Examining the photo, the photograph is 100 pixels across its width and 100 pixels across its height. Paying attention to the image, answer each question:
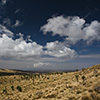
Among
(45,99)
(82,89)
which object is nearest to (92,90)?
(82,89)

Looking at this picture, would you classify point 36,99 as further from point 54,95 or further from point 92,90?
point 92,90

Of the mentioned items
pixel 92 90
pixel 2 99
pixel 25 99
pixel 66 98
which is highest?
pixel 92 90

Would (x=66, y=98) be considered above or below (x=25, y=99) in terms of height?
above

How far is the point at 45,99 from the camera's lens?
18.1m

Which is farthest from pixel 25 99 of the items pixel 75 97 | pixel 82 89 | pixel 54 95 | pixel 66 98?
pixel 82 89

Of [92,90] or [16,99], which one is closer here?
[92,90]

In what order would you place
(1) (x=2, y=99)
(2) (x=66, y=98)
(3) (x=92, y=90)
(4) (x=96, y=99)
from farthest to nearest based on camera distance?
(1) (x=2, y=99), (3) (x=92, y=90), (2) (x=66, y=98), (4) (x=96, y=99)

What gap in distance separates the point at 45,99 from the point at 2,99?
53.6ft

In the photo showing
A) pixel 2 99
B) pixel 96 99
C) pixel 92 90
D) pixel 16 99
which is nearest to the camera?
pixel 96 99

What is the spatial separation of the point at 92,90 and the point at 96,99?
2565mm

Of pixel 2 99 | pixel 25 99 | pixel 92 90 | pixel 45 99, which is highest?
pixel 92 90

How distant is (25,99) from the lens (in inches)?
864

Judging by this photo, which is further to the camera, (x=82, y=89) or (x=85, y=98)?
(x=82, y=89)

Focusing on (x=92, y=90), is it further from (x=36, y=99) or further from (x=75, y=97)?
(x=36, y=99)
